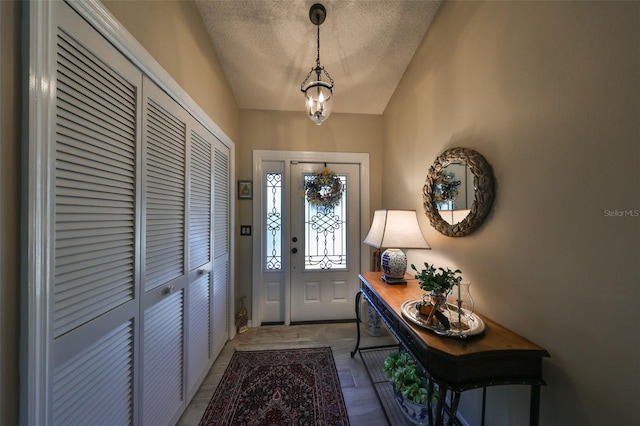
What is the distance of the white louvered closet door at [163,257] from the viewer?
115 centimetres

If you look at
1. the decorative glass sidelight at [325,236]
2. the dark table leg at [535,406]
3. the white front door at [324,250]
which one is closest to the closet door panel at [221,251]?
the white front door at [324,250]

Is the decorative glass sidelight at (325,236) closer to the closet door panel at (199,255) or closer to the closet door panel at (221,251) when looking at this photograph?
the closet door panel at (221,251)

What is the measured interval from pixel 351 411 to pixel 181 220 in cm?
174

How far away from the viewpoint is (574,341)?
843 mm

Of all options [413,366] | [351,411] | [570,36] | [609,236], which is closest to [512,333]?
[609,236]

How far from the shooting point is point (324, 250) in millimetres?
2676

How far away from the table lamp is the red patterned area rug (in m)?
0.95

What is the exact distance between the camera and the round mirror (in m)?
1.23

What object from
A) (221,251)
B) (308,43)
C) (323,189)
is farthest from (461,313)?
(308,43)

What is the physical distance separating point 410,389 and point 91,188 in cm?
199

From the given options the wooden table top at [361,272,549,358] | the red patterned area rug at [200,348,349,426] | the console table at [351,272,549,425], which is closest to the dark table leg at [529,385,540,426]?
the console table at [351,272,549,425]

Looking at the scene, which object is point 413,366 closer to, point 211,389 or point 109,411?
point 211,389

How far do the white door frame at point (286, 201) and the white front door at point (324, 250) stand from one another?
59 mm

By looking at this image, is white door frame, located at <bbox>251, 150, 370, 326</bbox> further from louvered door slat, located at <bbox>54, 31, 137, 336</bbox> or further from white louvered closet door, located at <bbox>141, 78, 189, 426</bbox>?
louvered door slat, located at <bbox>54, 31, 137, 336</bbox>
